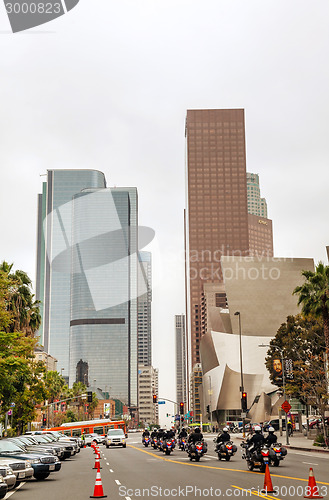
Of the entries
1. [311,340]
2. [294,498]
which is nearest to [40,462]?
[294,498]

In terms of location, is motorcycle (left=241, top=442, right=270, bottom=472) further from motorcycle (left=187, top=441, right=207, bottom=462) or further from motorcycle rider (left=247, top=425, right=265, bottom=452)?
motorcycle (left=187, top=441, right=207, bottom=462)

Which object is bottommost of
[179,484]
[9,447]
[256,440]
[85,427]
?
[85,427]

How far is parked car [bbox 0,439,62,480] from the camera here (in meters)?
22.8

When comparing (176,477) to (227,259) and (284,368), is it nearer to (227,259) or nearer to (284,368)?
(284,368)

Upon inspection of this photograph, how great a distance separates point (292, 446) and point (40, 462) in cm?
2769

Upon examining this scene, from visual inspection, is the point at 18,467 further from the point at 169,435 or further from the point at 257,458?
the point at 169,435

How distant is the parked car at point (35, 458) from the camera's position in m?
22.8

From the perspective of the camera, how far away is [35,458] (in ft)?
75.2

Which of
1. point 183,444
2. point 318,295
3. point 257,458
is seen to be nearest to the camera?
point 257,458

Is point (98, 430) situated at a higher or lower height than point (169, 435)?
lower

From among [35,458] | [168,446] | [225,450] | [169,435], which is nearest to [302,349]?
[169,435]

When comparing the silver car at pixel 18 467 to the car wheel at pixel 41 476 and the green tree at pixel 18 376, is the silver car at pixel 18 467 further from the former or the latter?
the green tree at pixel 18 376

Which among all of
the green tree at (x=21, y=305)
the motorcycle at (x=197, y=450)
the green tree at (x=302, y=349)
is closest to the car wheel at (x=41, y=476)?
the motorcycle at (x=197, y=450)

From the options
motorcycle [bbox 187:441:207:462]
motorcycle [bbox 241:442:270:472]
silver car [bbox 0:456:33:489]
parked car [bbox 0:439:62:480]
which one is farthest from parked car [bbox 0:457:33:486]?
motorcycle [bbox 187:441:207:462]
